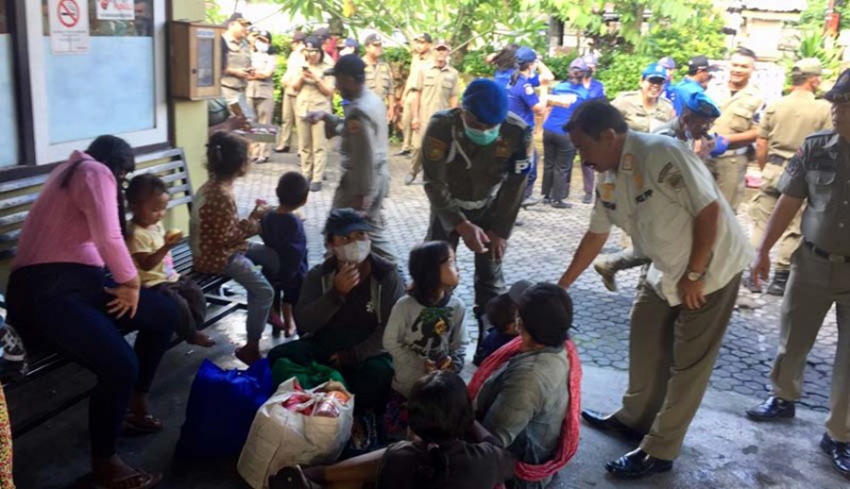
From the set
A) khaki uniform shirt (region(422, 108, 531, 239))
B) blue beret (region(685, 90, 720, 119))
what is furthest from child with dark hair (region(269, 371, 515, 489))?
blue beret (region(685, 90, 720, 119))

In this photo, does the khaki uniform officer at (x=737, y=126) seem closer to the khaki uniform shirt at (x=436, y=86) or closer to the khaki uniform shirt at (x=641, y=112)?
the khaki uniform shirt at (x=641, y=112)

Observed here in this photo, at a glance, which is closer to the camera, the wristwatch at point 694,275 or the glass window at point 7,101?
the wristwatch at point 694,275

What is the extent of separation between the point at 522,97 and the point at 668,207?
561cm

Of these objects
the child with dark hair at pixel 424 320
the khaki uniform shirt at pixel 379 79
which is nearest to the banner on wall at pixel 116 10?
the child with dark hair at pixel 424 320

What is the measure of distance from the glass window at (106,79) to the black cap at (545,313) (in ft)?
9.47

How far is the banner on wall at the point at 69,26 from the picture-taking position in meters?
4.15

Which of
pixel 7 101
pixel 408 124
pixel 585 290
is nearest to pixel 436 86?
pixel 408 124

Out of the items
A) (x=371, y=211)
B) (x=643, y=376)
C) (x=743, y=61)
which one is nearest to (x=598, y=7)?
(x=743, y=61)

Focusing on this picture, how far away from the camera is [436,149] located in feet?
14.1

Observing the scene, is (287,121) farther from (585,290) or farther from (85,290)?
(85,290)

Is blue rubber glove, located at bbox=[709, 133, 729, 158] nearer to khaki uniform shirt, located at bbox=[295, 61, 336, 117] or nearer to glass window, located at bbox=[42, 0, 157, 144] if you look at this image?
glass window, located at bbox=[42, 0, 157, 144]

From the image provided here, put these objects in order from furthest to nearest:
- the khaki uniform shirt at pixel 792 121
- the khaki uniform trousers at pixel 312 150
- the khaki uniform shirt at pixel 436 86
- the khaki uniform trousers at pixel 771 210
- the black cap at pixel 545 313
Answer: the khaki uniform shirt at pixel 436 86
the khaki uniform trousers at pixel 312 150
the khaki uniform trousers at pixel 771 210
the khaki uniform shirt at pixel 792 121
the black cap at pixel 545 313

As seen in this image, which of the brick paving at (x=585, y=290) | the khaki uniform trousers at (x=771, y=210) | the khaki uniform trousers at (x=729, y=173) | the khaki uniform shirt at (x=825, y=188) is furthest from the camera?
the khaki uniform trousers at (x=729, y=173)

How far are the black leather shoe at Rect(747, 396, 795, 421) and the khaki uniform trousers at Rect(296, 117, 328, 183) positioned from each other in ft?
21.3
